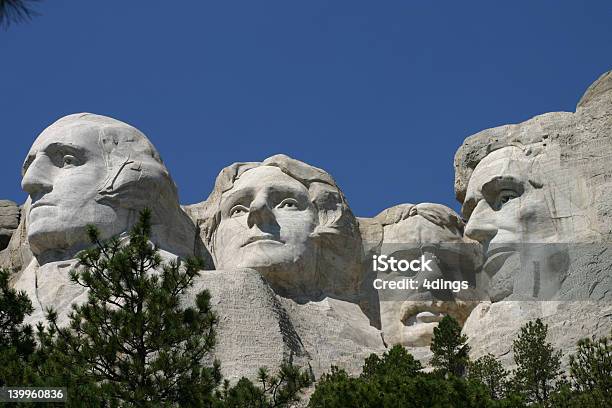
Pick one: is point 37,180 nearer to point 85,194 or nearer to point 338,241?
point 85,194

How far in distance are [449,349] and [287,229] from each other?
17.8ft

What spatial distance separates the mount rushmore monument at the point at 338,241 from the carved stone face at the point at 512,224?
0.07 ft

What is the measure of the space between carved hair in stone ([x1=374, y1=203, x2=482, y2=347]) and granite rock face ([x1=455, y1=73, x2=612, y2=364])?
0.95 metres

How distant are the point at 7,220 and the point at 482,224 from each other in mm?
8563

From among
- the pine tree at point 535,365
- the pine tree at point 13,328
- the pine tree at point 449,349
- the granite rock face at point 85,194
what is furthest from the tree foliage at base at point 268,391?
the granite rock face at point 85,194

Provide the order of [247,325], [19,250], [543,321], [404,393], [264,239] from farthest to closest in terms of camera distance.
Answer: [19,250], [264,239], [543,321], [247,325], [404,393]

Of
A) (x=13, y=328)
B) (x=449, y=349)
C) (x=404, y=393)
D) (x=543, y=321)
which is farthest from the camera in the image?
(x=543, y=321)

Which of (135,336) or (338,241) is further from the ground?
(338,241)

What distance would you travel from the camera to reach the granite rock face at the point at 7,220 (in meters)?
35.0

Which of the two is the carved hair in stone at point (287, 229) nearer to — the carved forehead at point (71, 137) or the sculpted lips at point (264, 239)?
the sculpted lips at point (264, 239)

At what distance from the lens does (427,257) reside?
1321 inches

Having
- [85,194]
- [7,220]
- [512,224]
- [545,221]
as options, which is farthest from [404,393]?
[7,220]

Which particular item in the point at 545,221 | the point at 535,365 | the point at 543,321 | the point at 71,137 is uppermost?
the point at 71,137

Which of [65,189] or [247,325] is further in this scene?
[65,189]
